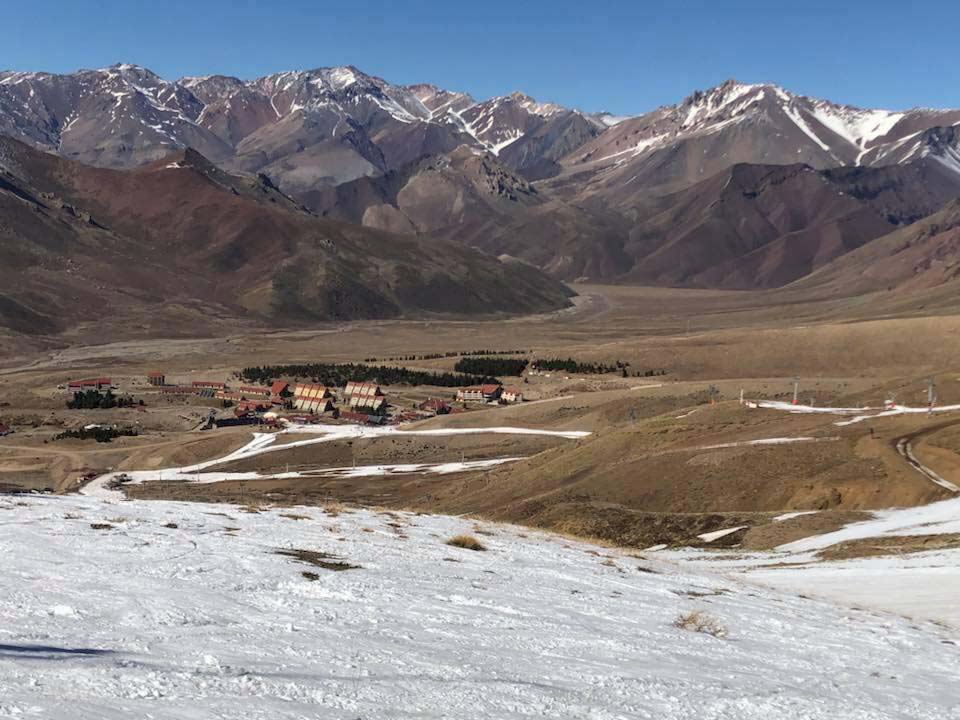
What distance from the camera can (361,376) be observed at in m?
166

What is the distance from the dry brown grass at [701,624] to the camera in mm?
13594

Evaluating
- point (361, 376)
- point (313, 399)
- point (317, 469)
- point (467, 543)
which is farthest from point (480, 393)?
point (467, 543)

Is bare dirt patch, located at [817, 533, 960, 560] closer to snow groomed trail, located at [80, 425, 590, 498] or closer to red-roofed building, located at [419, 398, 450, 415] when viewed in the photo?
snow groomed trail, located at [80, 425, 590, 498]

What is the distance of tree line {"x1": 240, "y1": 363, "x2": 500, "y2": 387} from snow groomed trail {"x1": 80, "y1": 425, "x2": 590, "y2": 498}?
42190 mm

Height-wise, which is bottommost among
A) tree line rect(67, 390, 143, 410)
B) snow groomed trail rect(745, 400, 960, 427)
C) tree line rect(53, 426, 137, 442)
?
tree line rect(53, 426, 137, 442)

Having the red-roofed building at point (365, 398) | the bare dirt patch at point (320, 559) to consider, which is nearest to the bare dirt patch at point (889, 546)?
the bare dirt patch at point (320, 559)

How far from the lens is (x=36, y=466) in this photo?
306 ft

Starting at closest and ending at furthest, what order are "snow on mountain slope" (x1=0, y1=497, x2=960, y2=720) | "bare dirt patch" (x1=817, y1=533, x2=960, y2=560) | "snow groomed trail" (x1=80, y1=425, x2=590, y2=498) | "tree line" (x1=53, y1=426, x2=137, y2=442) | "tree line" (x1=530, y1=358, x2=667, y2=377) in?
"snow on mountain slope" (x1=0, y1=497, x2=960, y2=720) < "bare dirt patch" (x1=817, y1=533, x2=960, y2=560) < "snow groomed trail" (x1=80, y1=425, x2=590, y2=498) < "tree line" (x1=53, y1=426, x2=137, y2=442) < "tree line" (x1=530, y1=358, x2=667, y2=377)

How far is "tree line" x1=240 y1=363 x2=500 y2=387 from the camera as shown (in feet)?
525

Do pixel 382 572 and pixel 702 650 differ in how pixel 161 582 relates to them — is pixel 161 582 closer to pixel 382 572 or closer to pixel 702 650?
pixel 382 572

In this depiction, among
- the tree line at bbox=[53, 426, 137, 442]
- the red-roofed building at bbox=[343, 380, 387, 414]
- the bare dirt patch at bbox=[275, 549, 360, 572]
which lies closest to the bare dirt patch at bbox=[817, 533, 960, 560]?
the bare dirt patch at bbox=[275, 549, 360, 572]

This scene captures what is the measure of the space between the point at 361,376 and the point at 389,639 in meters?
157

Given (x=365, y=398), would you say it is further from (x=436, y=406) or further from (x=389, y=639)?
(x=389, y=639)

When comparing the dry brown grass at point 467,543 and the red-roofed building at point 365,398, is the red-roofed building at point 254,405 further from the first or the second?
the dry brown grass at point 467,543
